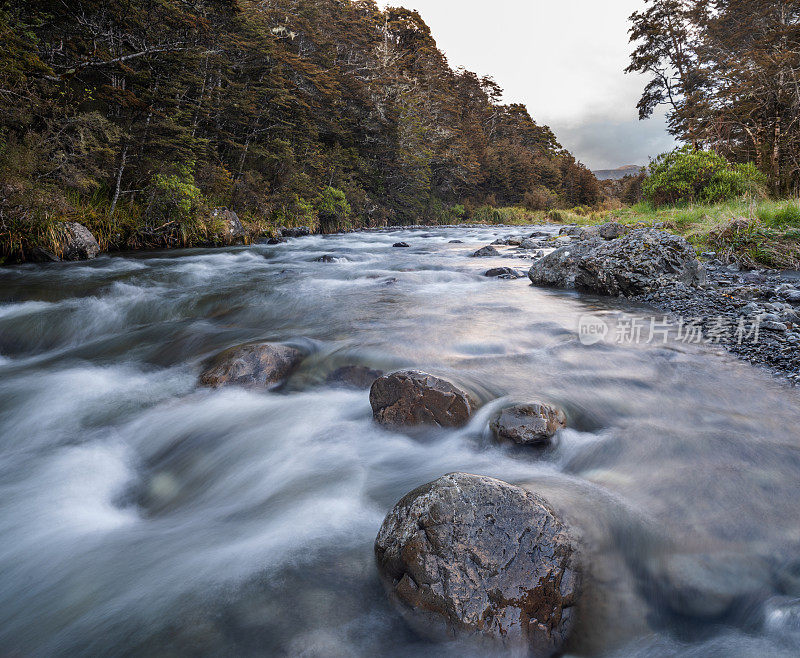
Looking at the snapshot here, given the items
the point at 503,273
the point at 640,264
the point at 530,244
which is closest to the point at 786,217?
the point at 640,264

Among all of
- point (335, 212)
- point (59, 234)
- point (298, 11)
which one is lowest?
point (59, 234)

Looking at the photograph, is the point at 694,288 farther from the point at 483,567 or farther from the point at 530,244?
the point at 530,244

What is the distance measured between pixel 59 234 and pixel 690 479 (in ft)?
36.1

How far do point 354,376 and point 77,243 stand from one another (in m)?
8.59

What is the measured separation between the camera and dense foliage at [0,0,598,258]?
330 inches

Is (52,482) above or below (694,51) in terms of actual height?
below

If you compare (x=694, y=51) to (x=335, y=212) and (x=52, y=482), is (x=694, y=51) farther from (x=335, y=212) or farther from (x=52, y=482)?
(x=52, y=482)

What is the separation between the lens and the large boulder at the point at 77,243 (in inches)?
345

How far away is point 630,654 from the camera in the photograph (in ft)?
4.63

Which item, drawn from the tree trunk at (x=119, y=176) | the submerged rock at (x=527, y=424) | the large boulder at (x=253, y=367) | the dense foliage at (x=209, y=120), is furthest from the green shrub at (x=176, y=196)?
the submerged rock at (x=527, y=424)

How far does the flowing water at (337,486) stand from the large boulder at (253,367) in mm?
140

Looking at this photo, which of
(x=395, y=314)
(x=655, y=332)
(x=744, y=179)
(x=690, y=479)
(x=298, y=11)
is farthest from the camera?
(x=298, y=11)

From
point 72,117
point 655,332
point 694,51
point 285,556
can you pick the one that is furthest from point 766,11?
point 285,556

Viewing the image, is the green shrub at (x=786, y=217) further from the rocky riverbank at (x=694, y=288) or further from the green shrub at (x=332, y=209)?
the green shrub at (x=332, y=209)
